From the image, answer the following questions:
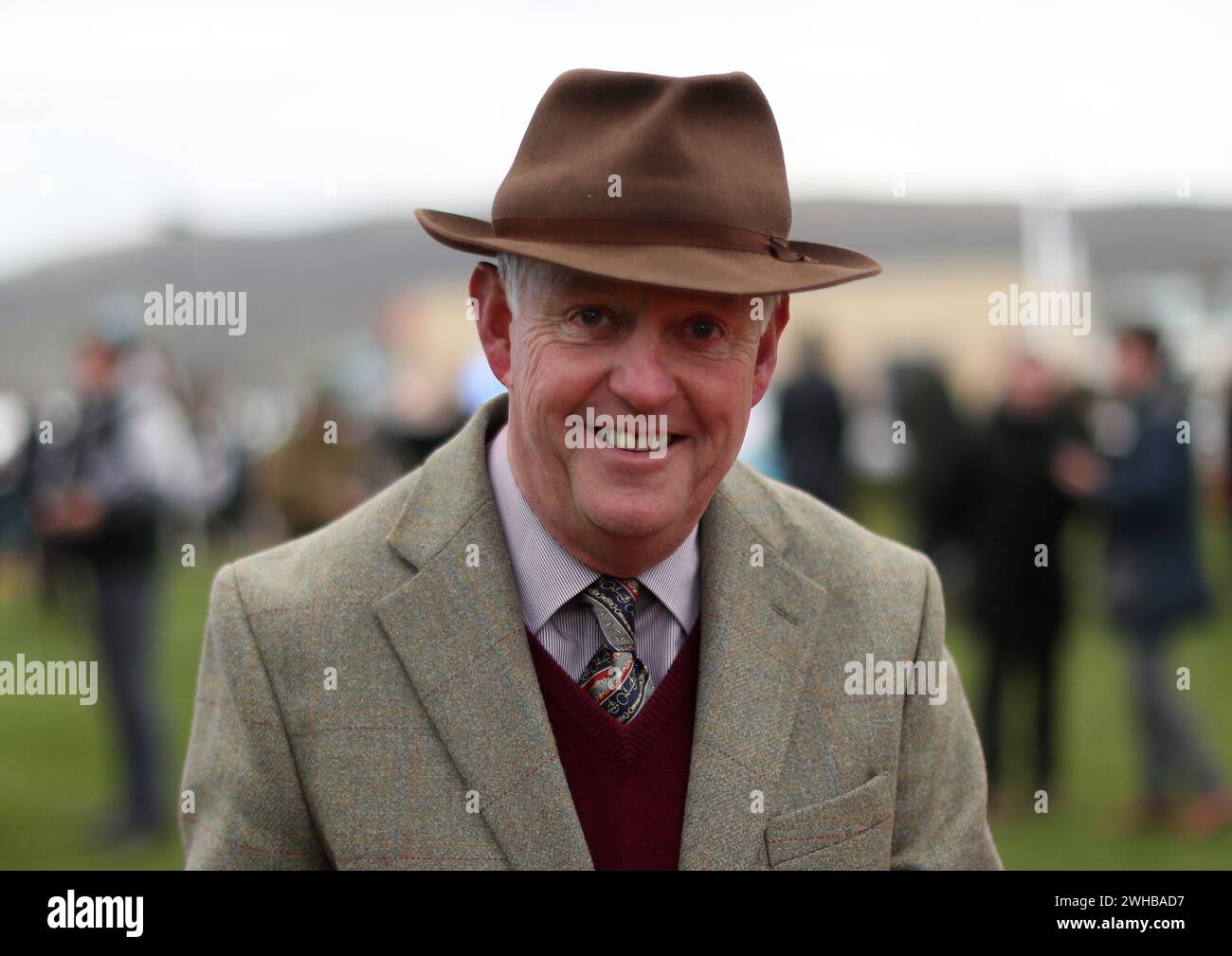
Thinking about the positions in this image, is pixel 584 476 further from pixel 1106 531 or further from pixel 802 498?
pixel 1106 531

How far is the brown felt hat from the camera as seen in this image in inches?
89.4

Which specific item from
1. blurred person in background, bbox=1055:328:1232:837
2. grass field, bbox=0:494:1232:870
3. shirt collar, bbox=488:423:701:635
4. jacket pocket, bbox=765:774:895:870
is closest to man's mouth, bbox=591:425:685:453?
shirt collar, bbox=488:423:701:635

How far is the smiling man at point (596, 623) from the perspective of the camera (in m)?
2.30

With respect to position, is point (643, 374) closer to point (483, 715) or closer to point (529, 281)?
point (529, 281)

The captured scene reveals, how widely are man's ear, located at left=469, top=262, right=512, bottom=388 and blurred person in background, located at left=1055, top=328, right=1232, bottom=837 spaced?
5285 mm

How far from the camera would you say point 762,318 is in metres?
2.41

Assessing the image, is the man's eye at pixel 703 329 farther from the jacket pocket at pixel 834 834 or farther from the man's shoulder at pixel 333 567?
the jacket pocket at pixel 834 834

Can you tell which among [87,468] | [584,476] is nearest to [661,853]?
[584,476]

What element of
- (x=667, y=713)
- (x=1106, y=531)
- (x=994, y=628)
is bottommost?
(x=994, y=628)

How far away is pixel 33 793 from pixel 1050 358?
572 centimetres

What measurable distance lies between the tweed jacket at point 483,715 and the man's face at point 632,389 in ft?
0.76

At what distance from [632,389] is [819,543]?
2.01ft

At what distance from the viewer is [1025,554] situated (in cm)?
750

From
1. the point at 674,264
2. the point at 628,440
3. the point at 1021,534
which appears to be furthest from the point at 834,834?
the point at 1021,534
